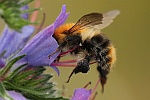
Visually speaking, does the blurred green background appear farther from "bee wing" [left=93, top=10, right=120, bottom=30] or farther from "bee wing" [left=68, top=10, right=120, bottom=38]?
"bee wing" [left=68, top=10, right=120, bottom=38]

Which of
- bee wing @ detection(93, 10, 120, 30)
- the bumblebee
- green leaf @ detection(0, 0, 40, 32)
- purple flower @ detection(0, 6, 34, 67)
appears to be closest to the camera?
green leaf @ detection(0, 0, 40, 32)

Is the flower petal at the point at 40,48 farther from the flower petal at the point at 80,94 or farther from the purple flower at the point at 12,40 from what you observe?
the flower petal at the point at 80,94

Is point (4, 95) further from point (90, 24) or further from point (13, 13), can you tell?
point (90, 24)

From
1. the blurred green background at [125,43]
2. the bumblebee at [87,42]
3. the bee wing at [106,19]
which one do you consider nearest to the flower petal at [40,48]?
the bumblebee at [87,42]

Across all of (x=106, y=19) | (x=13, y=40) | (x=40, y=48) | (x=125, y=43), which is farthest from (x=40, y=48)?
(x=125, y=43)

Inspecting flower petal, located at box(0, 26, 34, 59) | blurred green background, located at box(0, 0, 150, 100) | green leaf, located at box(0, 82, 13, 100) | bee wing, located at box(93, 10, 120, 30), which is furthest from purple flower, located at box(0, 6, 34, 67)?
blurred green background, located at box(0, 0, 150, 100)

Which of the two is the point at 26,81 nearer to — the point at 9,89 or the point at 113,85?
the point at 9,89
